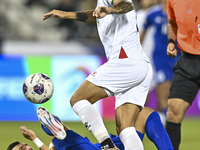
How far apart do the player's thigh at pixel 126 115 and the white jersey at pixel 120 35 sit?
1.33 feet

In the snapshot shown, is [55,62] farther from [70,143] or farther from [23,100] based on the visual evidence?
[70,143]

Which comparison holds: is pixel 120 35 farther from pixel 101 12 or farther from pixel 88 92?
pixel 88 92

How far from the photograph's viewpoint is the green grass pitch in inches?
189

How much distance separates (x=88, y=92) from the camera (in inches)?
118

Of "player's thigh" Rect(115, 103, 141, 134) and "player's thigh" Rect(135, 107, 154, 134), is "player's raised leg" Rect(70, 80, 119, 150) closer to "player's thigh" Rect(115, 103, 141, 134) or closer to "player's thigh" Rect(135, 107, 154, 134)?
"player's thigh" Rect(115, 103, 141, 134)

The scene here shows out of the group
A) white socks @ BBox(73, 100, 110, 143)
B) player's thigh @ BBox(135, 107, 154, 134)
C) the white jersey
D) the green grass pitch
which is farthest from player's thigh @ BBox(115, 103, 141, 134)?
the green grass pitch

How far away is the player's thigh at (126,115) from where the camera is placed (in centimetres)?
306

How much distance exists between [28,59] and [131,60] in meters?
4.05

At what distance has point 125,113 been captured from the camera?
122 inches

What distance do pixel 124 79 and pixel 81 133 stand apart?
2666 millimetres

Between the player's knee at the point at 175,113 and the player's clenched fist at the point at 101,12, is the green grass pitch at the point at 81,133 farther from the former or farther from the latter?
the player's clenched fist at the point at 101,12

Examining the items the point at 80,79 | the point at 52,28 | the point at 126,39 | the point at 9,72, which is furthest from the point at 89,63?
the point at 126,39

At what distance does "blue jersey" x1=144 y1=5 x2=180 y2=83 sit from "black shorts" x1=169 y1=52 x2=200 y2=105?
231cm

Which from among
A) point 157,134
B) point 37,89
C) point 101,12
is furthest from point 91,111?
point 101,12
